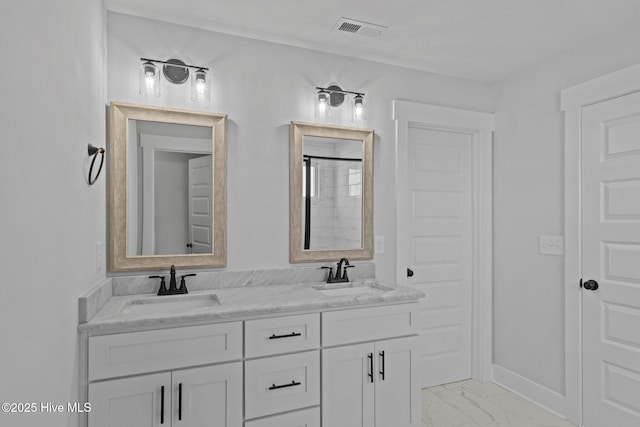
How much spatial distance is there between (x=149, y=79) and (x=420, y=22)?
1.61 m

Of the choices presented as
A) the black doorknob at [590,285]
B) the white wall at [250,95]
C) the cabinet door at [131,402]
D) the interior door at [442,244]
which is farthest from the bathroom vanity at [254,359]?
the black doorknob at [590,285]

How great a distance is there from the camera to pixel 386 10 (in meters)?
2.17

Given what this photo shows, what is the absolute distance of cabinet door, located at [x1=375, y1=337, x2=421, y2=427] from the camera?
87.0 inches

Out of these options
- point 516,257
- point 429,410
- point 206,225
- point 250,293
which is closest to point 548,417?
point 429,410

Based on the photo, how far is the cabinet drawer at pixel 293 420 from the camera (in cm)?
193

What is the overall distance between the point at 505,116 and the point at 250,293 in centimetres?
243

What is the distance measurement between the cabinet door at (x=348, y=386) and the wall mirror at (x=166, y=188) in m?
0.89

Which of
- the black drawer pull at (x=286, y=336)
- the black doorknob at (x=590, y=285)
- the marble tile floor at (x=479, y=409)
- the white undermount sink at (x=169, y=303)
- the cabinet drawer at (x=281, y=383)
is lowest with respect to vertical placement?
the marble tile floor at (x=479, y=409)

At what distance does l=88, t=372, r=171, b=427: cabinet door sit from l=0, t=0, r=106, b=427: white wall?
113 millimetres

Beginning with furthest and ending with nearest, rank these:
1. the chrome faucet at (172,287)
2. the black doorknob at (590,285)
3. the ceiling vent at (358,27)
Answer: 1. the black doorknob at (590,285)
2. the ceiling vent at (358,27)
3. the chrome faucet at (172,287)

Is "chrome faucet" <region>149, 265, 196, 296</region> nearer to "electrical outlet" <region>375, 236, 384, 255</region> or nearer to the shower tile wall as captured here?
the shower tile wall

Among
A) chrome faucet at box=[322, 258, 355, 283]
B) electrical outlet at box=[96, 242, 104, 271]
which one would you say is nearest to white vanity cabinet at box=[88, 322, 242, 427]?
electrical outlet at box=[96, 242, 104, 271]

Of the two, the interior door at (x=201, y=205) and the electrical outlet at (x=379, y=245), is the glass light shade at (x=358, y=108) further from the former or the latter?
the interior door at (x=201, y=205)

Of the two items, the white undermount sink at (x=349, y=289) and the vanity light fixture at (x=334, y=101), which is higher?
the vanity light fixture at (x=334, y=101)
